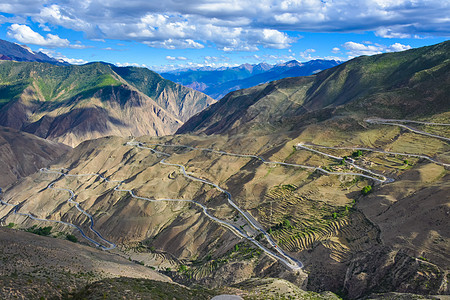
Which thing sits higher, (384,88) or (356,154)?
(384,88)

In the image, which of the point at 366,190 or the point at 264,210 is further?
the point at 264,210

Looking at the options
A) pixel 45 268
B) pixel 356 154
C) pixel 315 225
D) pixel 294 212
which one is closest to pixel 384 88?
pixel 356 154

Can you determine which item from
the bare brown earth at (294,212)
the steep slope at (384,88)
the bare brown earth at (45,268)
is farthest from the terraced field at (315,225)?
the steep slope at (384,88)

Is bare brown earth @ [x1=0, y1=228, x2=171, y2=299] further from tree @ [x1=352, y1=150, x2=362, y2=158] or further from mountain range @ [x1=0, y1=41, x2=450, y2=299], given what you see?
tree @ [x1=352, y1=150, x2=362, y2=158]

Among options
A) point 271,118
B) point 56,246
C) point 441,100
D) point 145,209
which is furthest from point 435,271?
point 271,118

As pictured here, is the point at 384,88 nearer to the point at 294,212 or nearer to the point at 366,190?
the point at 366,190

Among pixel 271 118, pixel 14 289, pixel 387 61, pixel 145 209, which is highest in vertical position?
pixel 387 61

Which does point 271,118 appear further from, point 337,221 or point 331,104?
point 337,221

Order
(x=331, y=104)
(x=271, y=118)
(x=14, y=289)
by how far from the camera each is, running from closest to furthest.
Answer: (x=14, y=289) < (x=331, y=104) < (x=271, y=118)

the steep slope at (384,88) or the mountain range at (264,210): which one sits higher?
the steep slope at (384,88)

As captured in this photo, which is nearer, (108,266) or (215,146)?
(108,266)

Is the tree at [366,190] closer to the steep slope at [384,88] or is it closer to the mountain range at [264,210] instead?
the mountain range at [264,210]
